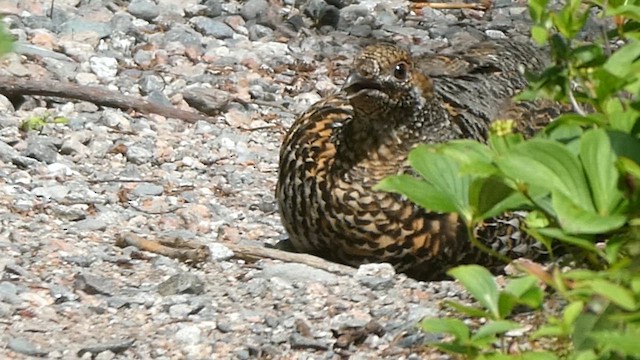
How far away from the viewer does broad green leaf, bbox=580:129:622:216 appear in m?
1.64

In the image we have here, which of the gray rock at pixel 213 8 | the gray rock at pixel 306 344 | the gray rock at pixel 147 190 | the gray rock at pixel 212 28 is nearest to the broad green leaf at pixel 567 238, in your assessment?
the gray rock at pixel 306 344

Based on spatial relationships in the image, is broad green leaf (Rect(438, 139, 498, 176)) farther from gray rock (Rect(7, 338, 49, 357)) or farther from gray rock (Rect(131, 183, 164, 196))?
gray rock (Rect(131, 183, 164, 196))

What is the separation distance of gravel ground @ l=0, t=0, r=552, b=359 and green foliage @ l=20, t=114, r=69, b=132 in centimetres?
3

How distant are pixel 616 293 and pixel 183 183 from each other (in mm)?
3575

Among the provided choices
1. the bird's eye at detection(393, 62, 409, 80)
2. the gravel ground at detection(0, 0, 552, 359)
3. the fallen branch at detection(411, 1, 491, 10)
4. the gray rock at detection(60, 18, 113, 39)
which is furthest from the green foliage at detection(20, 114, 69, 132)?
the fallen branch at detection(411, 1, 491, 10)

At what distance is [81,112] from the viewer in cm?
548

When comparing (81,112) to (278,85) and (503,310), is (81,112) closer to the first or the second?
(278,85)

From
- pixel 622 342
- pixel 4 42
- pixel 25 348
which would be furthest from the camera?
pixel 25 348

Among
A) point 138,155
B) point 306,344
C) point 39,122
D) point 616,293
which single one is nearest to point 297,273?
point 306,344

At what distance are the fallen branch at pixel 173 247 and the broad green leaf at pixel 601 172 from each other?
8.27 feet

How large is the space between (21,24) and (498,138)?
4980 mm

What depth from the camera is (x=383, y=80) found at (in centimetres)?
406

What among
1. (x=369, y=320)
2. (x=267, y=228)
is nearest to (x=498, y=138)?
(x=369, y=320)

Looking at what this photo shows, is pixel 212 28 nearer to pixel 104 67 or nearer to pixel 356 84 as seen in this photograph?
pixel 104 67
